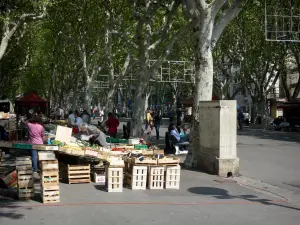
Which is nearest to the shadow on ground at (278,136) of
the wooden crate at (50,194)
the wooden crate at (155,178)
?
the wooden crate at (155,178)

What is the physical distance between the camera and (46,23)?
3089cm

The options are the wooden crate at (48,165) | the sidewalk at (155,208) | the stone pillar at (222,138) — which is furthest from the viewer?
the stone pillar at (222,138)

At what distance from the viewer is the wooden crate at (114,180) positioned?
9.42 meters

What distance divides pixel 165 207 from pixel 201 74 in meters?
5.39

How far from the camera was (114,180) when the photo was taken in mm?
9469

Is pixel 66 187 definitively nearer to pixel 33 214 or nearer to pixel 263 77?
pixel 33 214

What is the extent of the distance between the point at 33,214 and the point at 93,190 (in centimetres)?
232

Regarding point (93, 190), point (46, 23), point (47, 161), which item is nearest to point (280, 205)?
point (93, 190)

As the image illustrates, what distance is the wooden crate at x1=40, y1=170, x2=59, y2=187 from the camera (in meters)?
8.30

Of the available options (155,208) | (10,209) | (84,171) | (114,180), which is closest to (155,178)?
(114,180)

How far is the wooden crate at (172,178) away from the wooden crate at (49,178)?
263 centimetres

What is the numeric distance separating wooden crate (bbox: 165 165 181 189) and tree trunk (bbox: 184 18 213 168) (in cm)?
312

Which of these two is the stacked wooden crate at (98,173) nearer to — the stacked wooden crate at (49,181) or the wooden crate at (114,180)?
the wooden crate at (114,180)

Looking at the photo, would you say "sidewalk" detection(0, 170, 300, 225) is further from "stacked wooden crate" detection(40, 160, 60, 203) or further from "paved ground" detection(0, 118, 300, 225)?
"stacked wooden crate" detection(40, 160, 60, 203)
